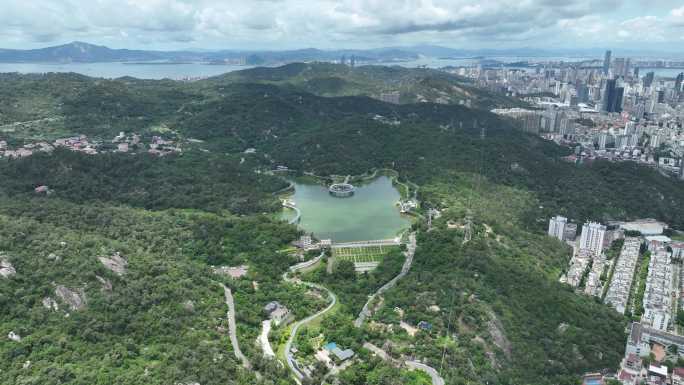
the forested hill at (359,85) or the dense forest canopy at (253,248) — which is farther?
the forested hill at (359,85)

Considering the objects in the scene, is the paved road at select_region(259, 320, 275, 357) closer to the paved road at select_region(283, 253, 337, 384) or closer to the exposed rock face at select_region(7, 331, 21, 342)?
the paved road at select_region(283, 253, 337, 384)

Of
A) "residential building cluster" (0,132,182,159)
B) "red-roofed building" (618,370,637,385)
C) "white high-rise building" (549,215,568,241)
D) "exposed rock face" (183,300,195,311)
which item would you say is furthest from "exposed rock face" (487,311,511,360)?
"residential building cluster" (0,132,182,159)

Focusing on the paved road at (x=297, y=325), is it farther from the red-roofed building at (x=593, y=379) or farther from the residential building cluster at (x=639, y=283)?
the residential building cluster at (x=639, y=283)

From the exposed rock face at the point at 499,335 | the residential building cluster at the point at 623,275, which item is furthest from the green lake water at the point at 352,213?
the residential building cluster at the point at 623,275

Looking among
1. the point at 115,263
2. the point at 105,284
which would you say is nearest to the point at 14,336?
the point at 105,284

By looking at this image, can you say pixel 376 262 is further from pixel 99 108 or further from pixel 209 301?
pixel 99 108

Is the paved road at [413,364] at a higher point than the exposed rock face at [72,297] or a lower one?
lower

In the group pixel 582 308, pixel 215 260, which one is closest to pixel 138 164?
pixel 215 260
